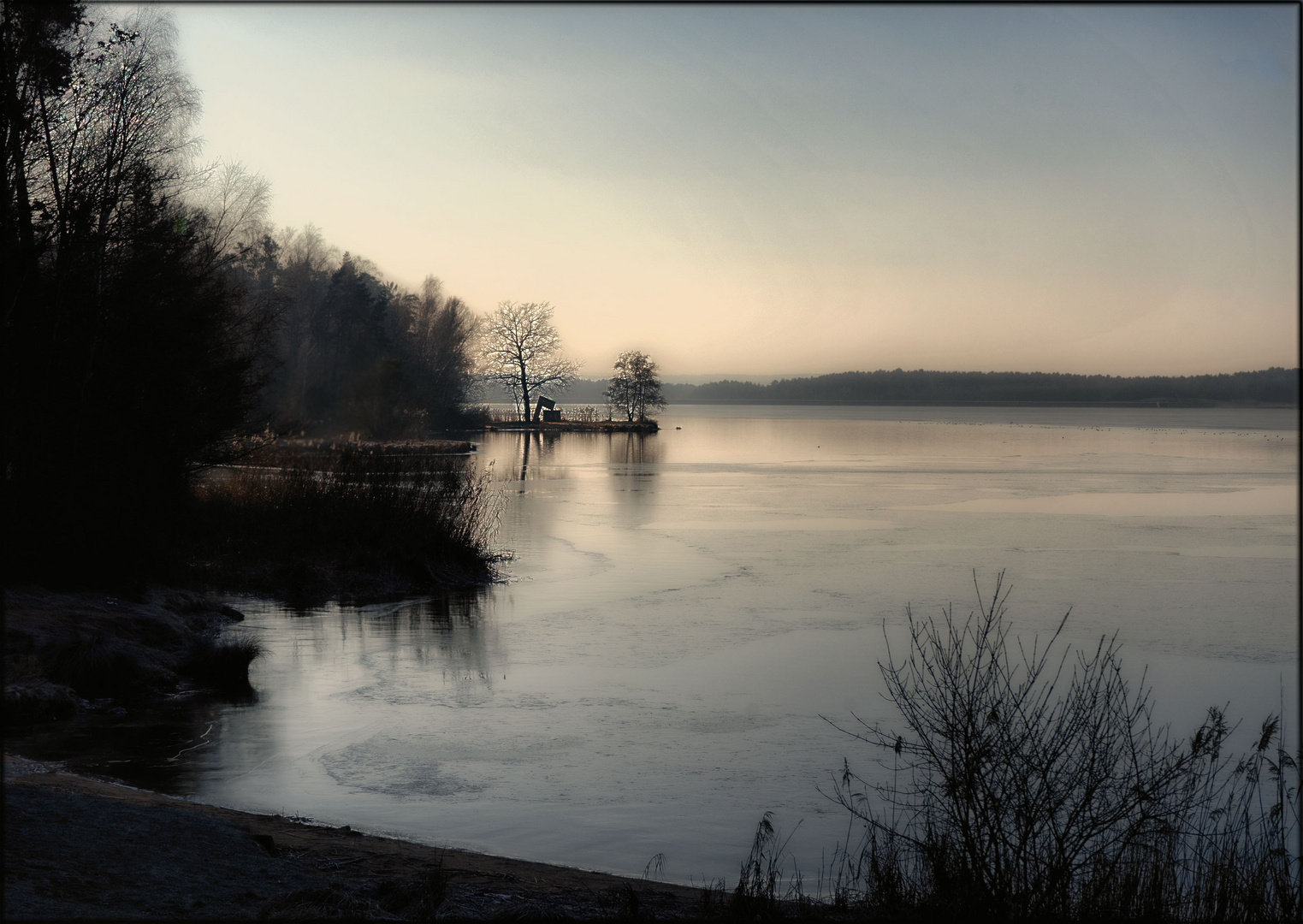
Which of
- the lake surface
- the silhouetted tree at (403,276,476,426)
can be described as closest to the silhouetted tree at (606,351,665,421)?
the silhouetted tree at (403,276,476,426)

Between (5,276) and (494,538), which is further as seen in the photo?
(494,538)

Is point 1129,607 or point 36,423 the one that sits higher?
point 36,423

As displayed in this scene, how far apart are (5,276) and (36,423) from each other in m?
1.80

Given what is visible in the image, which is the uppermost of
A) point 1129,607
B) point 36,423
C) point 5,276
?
point 5,276

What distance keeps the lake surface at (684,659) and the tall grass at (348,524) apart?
4.72 feet

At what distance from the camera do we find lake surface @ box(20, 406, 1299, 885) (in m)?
8.33

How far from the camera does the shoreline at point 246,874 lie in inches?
201

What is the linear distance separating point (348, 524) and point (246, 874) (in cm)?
1382

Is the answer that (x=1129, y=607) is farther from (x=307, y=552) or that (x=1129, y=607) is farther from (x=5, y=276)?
(x=5, y=276)

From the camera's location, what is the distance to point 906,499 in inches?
1323

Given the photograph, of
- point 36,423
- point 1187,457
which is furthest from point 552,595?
point 1187,457

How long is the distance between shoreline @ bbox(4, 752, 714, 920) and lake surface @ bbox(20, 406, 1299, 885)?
2.44 feet

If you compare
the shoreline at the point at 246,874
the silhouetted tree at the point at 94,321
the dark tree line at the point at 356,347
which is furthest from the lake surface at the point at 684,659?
the dark tree line at the point at 356,347

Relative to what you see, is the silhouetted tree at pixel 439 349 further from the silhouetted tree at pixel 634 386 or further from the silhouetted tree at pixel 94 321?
the silhouetted tree at pixel 94 321
